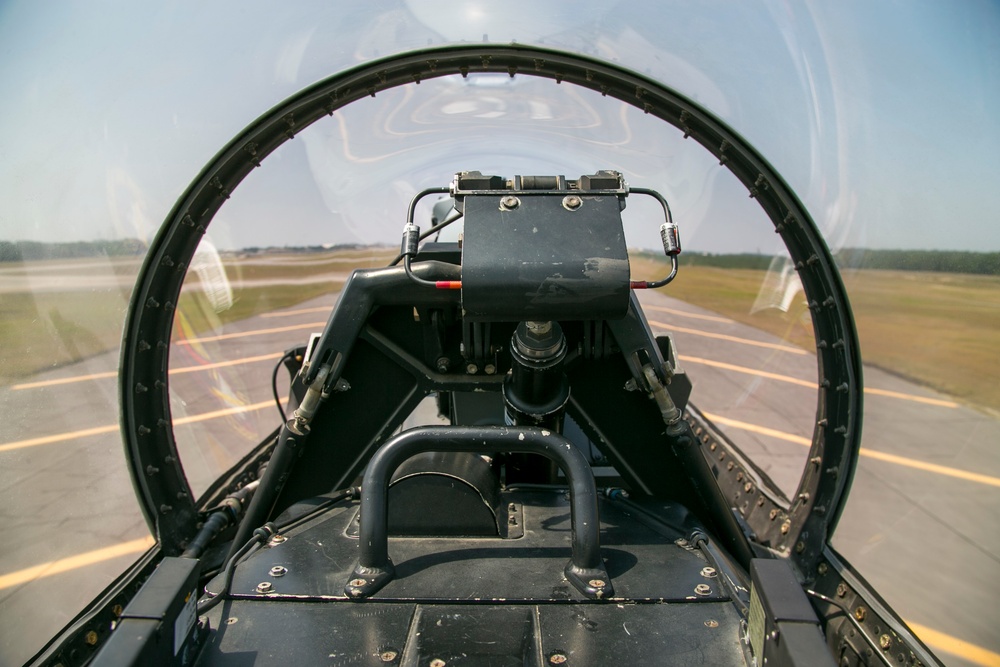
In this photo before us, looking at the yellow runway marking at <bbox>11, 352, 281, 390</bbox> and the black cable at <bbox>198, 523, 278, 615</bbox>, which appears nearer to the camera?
the black cable at <bbox>198, 523, 278, 615</bbox>

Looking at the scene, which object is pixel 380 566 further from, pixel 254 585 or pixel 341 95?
pixel 341 95

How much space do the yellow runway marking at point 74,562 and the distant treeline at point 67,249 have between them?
3.45ft

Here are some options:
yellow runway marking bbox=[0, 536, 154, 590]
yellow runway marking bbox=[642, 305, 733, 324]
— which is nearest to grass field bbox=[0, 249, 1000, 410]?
yellow runway marking bbox=[0, 536, 154, 590]

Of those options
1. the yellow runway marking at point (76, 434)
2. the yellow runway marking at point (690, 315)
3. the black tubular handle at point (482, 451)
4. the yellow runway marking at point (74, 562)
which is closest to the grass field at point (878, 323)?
the yellow runway marking at point (76, 434)

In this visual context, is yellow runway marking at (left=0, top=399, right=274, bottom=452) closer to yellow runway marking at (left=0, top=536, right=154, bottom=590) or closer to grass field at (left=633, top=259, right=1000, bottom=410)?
yellow runway marking at (left=0, top=536, right=154, bottom=590)

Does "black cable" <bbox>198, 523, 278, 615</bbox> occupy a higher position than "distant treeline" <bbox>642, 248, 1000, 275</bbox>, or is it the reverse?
"distant treeline" <bbox>642, 248, 1000, 275</bbox>

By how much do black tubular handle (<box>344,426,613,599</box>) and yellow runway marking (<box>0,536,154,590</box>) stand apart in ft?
3.99

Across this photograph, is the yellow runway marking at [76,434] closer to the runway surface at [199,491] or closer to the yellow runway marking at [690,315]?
the runway surface at [199,491]

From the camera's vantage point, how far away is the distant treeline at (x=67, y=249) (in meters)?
2.02

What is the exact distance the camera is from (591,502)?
5.24ft

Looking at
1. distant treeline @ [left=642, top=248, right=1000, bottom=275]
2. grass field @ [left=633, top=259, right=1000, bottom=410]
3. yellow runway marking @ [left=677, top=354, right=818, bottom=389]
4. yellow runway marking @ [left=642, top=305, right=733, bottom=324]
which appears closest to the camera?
distant treeline @ [left=642, top=248, right=1000, bottom=275]

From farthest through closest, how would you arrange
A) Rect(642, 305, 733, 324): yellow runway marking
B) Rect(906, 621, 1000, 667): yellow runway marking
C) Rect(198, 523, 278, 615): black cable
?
Rect(642, 305, 733, 324): yellow runway marking < Rect(906, 621, 1000, 667): yellow runway marking < Rect(198, 523, 278, 615): black cable

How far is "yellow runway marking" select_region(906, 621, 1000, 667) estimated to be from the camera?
208 centimetres

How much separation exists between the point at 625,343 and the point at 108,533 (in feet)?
7.29
